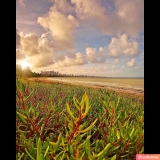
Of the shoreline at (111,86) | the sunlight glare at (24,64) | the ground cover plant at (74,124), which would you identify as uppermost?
the sunlight glare at (24,64)

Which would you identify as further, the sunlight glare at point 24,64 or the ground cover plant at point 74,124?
the sunlight glare at point 24,64

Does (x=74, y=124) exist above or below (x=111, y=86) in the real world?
below

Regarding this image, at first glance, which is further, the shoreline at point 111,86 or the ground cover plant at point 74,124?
the shoreline at point 111,86

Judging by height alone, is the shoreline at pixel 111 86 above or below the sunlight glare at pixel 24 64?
below

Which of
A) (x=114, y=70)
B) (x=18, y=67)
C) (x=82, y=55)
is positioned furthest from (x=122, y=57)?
(x=18, y=67)

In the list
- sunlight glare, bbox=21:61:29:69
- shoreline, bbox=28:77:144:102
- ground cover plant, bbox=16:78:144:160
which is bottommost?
ground cover plant, bbox=16:78:144:160

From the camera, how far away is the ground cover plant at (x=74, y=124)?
771 millimetres

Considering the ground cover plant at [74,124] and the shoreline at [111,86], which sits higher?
the shoreline at [111,86]

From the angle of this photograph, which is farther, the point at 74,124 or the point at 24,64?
the point at 24,64

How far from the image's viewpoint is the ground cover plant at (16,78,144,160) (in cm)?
77

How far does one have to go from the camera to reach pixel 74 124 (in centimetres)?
82

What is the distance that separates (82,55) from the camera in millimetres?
1048

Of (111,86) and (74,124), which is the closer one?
(74,124)
